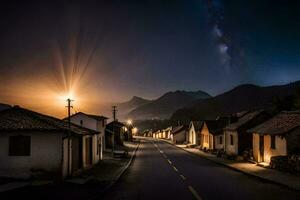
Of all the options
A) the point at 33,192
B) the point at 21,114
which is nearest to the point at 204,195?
the point at 33,192

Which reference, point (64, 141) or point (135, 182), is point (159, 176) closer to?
point (135, 182)

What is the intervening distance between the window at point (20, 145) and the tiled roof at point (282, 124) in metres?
19.3

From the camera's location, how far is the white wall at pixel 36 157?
23.7 meters

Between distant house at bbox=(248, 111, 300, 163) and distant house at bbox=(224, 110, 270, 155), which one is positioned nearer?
distant house at bbox=(248, 111, 300, 163)

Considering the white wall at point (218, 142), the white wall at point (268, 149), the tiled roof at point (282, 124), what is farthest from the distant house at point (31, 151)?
the white wall at point (218, 142)

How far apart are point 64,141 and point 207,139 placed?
1780 inches

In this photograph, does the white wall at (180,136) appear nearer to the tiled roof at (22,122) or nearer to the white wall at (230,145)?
the white wall at (230,145)

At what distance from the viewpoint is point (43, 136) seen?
23.7 m

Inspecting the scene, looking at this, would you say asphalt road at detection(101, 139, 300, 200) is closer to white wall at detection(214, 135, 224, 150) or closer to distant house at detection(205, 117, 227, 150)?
distant house at detection(205, 117, 227, 150)

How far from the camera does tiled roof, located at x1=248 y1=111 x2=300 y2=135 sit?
30469 mm

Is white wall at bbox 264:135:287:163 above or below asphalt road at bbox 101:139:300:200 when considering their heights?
above

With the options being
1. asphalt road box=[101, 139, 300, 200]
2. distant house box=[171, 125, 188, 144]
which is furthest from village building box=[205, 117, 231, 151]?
distant house box=[171, 125, 188, 144]

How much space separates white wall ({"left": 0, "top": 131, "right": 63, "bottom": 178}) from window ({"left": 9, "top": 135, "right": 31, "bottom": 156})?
21cm

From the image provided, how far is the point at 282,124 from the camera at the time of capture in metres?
32.8
